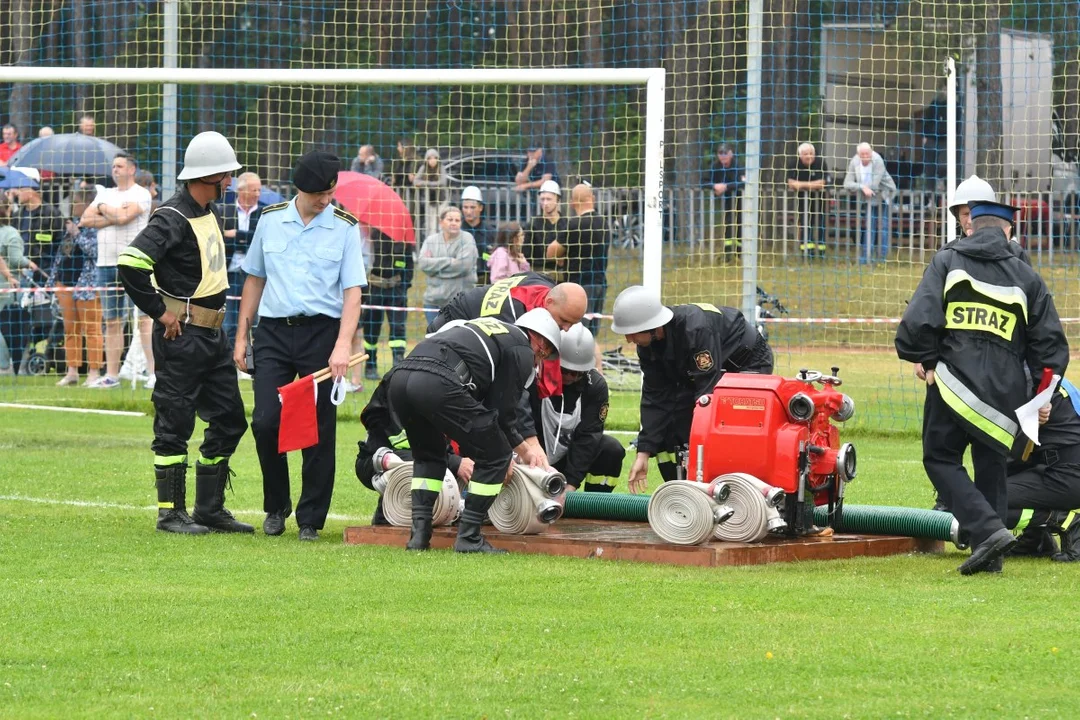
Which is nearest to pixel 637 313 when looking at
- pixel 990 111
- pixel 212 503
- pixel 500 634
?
pixel 212 503

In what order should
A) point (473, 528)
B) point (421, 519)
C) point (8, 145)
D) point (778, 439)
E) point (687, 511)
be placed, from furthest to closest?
point (8, 145)
point (421, 519)
point (473, 528)
point (778, 439)
point (687, 511)

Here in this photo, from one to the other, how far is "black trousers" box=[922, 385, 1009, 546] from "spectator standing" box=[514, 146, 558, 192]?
31.8ft

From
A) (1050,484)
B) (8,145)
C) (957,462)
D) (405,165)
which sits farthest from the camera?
(8,145)

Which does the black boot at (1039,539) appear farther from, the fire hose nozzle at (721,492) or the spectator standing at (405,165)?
the spectator standing at (405,165)

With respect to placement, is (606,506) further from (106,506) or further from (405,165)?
(405,165)

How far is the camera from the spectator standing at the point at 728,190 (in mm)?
16328

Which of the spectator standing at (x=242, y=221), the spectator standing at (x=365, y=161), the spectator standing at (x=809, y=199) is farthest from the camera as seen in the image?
the spectator standing at (x=365, y=161)

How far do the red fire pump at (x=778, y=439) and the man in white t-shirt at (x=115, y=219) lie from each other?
9.77 meters

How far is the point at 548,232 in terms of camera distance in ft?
53.7

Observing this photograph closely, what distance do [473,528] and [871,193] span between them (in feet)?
33.6

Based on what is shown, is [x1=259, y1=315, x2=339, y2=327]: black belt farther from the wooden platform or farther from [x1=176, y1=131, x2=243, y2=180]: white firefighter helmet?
the wooden platform

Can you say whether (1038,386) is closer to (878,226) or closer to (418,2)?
(878,226)

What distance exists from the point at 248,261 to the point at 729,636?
169 inches

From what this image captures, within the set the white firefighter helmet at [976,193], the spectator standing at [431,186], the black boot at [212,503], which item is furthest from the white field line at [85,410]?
the white firefighter helmet at [976,193]
